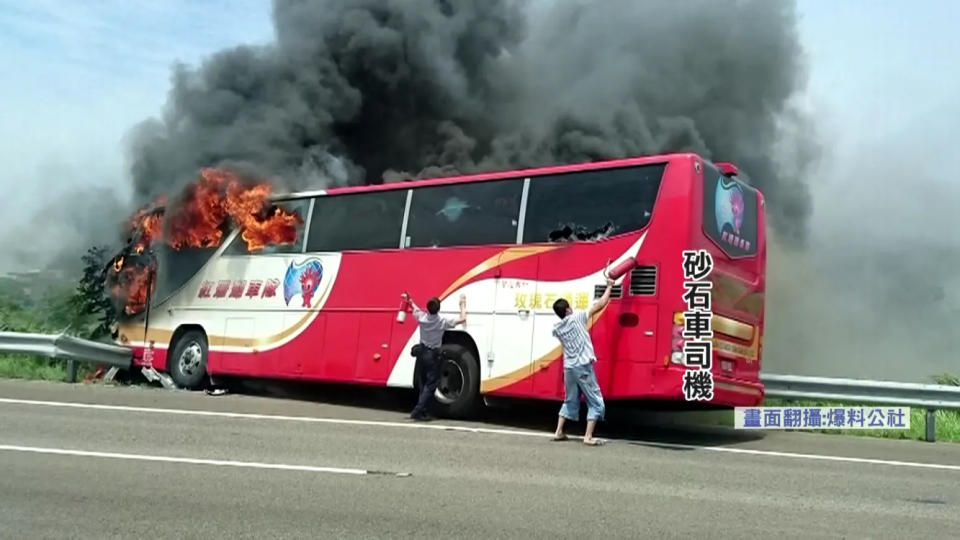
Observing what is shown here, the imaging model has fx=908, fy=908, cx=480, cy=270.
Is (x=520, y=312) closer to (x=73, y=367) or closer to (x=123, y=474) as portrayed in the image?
(x=123, y=474)

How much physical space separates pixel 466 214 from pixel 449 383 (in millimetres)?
2109

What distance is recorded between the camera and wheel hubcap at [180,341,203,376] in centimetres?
1397

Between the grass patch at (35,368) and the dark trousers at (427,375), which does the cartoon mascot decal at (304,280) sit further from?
the grass patch at (35,368)

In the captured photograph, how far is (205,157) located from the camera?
1605 cm

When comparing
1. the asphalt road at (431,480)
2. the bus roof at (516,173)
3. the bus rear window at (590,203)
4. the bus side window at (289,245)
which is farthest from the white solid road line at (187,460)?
the bus side window at (289,245)

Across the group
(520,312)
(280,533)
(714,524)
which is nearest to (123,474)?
(280,533)

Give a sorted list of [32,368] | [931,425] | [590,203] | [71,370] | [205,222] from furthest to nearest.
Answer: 1. [32,368]
2. [205,222]
3. [71,370]
4. [931,425]
5. [590,203]

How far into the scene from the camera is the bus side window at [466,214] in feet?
35.8

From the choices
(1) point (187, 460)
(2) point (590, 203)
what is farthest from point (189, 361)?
(2) point (590, 203)

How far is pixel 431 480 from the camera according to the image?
6969mm
